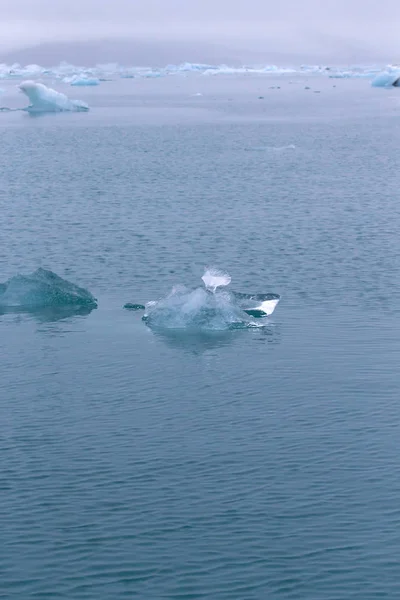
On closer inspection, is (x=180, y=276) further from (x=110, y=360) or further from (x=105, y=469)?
(x=105, y=469)

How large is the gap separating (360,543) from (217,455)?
3.59 metres

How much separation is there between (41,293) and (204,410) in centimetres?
827

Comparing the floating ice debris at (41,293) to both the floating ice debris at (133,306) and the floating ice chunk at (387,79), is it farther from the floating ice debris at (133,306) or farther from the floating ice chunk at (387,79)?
the floating ice chunk at (387,79)

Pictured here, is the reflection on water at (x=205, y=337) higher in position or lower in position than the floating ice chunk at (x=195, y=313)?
lower

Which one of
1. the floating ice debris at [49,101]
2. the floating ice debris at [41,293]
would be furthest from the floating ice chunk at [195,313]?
the floating ice debris at [49,101]

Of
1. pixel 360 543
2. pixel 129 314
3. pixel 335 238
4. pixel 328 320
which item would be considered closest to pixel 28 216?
pixel 335 238

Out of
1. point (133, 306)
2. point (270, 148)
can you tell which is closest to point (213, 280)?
point (133, 306)

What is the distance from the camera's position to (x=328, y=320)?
25.5 m

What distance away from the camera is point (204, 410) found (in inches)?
799

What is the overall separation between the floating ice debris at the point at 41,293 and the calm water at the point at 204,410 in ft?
2.32

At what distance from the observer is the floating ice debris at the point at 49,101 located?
9669 centimetres

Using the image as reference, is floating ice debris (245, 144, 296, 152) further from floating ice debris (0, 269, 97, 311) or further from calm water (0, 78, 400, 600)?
floating ice debris (0, 269, 97, 311)

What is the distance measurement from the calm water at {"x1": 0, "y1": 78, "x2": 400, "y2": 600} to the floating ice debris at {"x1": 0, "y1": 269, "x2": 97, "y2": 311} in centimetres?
71

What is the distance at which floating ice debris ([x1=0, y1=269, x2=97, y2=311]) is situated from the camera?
2705cm
